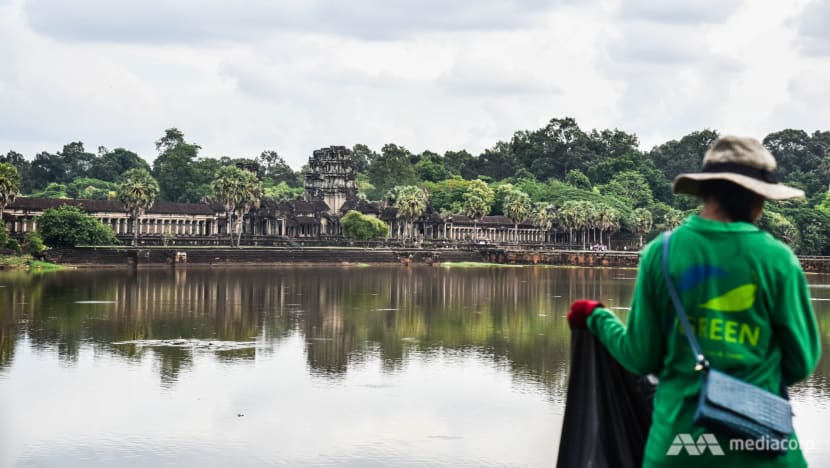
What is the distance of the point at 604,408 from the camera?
7094mm

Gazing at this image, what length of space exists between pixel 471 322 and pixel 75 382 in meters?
18.3

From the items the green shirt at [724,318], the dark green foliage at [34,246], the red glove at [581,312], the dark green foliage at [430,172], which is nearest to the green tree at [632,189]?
the dark green foliage at [430,172]

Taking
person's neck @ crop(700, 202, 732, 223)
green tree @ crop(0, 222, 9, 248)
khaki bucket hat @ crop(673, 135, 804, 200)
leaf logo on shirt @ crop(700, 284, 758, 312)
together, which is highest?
green tree @ crop(0, 222, 9, 248)

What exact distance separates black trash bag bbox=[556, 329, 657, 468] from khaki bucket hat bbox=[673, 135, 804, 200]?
61.8 inches

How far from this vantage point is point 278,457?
1678 centimetres

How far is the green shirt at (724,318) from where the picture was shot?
5.51m

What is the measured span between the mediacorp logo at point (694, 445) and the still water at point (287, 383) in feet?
36.1

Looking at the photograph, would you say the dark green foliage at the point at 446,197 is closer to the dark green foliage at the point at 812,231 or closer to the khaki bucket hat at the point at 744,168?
the dark green foliage at the point at 812,231

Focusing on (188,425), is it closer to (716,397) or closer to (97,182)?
(716,397)

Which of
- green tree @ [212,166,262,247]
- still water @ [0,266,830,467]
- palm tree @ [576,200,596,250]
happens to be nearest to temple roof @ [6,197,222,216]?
green tree @ [212,166,262,247]

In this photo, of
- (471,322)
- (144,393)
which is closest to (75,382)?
(144,393)

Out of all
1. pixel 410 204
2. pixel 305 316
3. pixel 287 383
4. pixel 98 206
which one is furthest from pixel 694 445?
pixel 410 204

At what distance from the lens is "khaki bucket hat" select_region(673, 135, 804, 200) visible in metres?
5.71

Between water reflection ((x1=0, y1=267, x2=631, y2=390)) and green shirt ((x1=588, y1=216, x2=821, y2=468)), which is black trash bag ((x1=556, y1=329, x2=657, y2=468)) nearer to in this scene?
green shirt ((x1=588, y1=216, x2=821, y2=468))
